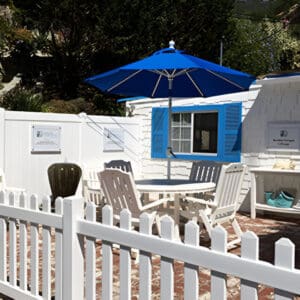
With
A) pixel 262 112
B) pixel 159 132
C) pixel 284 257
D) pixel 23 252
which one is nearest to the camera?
pixel 284 257

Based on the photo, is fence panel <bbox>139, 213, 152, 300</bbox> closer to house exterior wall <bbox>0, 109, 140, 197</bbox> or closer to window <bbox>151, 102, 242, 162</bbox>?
house exterior wall <bbox>0, 109, 140, 197</bbox>

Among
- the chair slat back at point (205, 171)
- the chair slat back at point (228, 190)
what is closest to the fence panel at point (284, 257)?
the chair slat back at point (228, 190)

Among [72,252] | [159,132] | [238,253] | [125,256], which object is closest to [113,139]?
[159,132]

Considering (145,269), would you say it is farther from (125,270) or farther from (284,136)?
(284,136)

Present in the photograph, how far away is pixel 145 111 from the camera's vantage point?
367 inches

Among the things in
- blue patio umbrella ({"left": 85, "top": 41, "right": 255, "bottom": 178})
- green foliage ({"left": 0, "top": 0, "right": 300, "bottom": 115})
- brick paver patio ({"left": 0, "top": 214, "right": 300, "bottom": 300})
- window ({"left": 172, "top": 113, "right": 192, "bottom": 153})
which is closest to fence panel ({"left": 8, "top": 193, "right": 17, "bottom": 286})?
brick paver patio ({"left": 0, "top": 214, "right": 300, "bottom": 300})

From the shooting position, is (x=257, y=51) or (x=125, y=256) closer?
(x=125, y=256)

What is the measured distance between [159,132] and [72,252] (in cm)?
649

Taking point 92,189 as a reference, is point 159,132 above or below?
above

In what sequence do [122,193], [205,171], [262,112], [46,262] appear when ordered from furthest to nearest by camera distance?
[262,112] < [205,171] < [122,193] < [46,262]

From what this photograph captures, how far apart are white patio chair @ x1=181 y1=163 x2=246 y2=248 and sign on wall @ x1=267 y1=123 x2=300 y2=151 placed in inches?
99.0

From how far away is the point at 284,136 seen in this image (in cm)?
716

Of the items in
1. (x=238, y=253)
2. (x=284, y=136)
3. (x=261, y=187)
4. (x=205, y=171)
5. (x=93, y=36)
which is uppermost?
(x=93, y=36)

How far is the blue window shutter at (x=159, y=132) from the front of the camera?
887 centimetres
